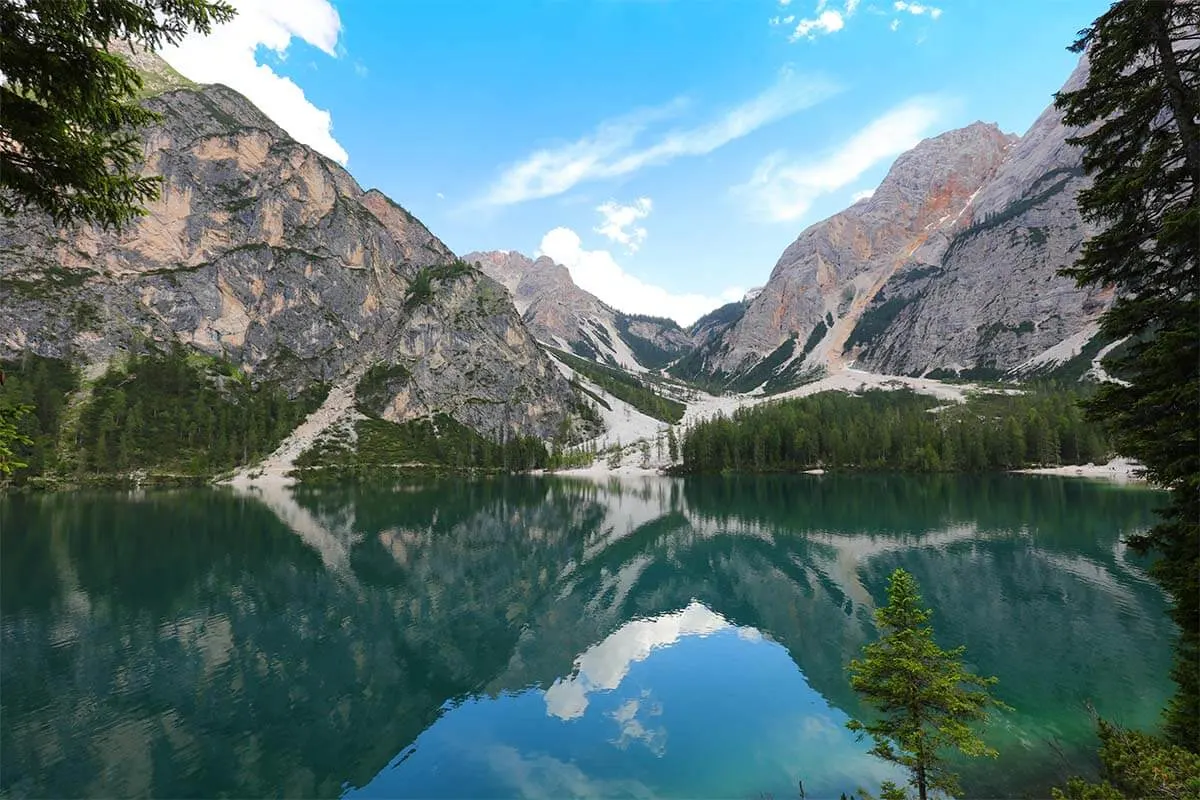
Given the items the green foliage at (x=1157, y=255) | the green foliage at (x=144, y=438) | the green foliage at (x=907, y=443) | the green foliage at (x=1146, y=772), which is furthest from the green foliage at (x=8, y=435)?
the green foliage at (x=144, y=438)

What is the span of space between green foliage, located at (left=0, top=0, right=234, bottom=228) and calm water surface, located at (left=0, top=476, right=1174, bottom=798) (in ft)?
78.0

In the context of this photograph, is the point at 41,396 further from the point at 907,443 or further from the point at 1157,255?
the point at 907,443

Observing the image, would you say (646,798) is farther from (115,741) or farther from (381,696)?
(115,741)

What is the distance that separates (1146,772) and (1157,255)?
12083mm

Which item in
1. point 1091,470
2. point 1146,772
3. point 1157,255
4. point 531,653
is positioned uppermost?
point 1157,255

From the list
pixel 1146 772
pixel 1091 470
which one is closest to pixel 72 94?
pixel 1146 772

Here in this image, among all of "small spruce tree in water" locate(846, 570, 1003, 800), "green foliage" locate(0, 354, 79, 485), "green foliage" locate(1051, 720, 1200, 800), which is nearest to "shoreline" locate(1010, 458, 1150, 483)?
"green foliage" locate(1051, 720, 1200, 800)

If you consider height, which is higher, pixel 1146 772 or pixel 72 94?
pixel 72 94

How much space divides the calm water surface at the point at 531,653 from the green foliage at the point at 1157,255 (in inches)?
451

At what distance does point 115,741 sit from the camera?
25.3 m

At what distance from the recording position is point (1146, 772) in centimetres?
1208

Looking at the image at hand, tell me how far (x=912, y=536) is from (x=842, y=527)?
10358 mm

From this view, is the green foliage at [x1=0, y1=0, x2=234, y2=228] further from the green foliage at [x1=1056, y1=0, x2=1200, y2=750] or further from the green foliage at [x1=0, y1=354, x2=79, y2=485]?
the green foliage at [x1=0, y1=354, x2=79, y2=485]

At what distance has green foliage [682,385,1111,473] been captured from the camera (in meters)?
149
